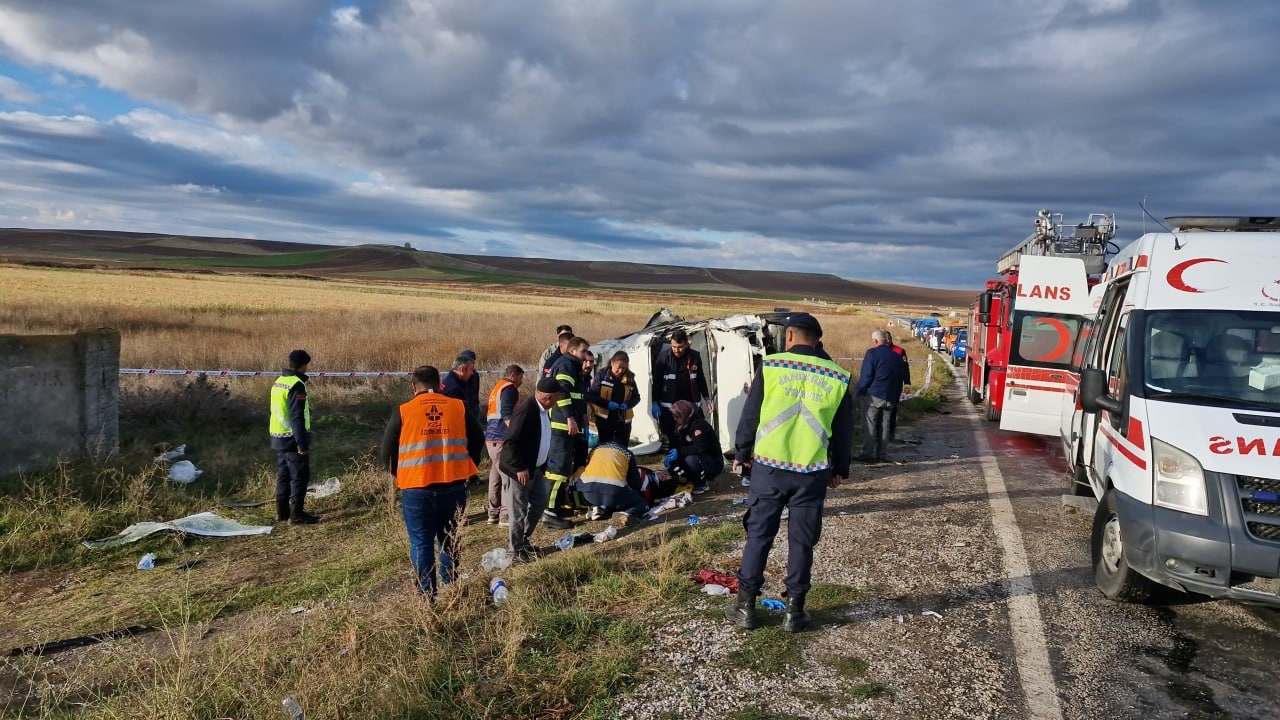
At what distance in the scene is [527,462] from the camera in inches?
233

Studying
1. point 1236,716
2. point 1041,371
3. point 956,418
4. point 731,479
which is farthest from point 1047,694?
point 956,418

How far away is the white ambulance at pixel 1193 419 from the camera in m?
4.00

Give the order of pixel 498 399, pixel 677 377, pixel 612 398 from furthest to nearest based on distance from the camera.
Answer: pixel 677 377, pixel 612 398, pixel 498 399

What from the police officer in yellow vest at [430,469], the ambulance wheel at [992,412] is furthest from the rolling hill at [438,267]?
the police officer in yellow vest at [430,469]

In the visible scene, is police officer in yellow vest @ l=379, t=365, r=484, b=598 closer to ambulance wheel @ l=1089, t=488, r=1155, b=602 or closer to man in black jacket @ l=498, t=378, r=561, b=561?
man in black jacket @ l=498, t=378, r=561, b=561

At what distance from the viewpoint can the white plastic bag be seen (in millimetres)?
8680

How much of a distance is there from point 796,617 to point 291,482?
213 inches

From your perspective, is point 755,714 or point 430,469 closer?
point 755,714

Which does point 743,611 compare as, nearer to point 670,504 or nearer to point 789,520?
point 789,520

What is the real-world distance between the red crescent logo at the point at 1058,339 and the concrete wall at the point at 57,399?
12.1m

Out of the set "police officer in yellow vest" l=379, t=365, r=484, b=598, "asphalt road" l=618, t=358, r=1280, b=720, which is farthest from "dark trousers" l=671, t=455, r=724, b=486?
"police officer in yellow vest" l=379, t=365, r=484, b=598

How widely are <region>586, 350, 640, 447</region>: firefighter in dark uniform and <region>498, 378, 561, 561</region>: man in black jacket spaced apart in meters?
2.12

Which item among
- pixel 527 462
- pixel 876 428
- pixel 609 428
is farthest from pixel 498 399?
pixel 876 428

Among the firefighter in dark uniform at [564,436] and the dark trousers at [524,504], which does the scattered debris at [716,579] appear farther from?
the firefighter in dark uniform at [564,436]
